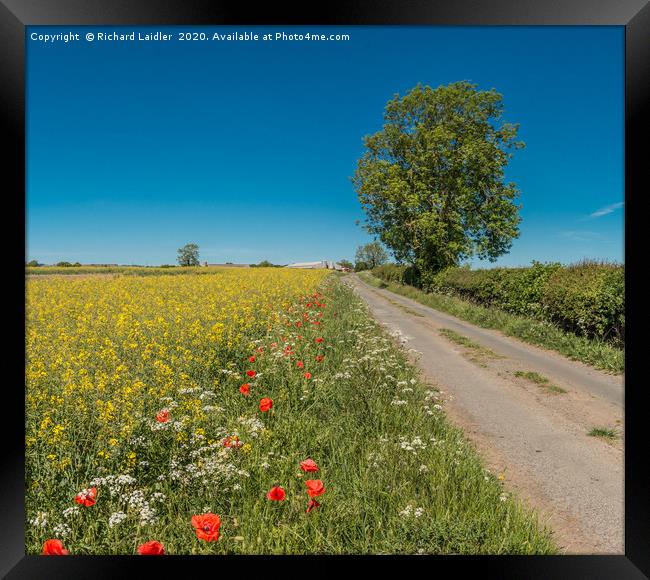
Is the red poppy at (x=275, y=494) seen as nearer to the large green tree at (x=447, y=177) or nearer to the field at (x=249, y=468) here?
the field at (x=249, y=468)

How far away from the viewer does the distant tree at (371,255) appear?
92.3m

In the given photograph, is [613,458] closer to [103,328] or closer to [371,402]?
[371,402]

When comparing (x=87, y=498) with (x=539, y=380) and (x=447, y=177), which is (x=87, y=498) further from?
(x=447, y=177)

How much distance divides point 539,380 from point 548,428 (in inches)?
86.7

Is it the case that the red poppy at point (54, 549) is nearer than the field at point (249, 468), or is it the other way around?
the red poppy at point (54, 549)

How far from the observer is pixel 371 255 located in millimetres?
98562

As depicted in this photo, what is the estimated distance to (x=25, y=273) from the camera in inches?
55.6

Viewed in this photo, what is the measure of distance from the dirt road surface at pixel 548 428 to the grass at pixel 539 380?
0.04m

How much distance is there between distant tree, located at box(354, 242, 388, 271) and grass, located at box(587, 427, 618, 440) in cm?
8686

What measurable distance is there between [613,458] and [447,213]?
19257 millimetres

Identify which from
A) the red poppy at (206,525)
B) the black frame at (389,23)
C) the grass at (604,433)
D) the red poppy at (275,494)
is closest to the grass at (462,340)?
the grass at (604,433)
